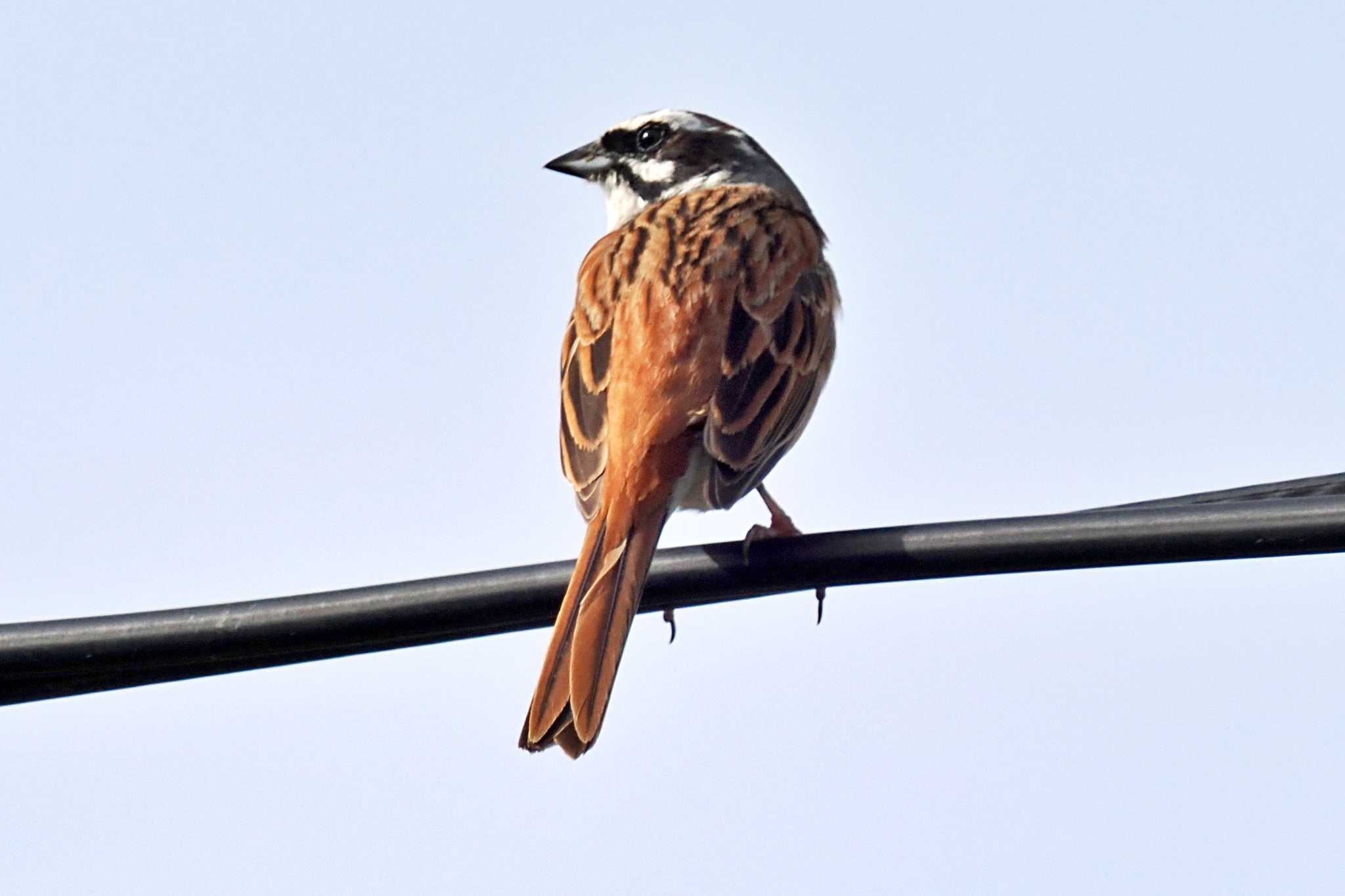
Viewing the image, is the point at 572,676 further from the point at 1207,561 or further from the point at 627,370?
the point at 1207,561

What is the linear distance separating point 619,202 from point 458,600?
4910mm

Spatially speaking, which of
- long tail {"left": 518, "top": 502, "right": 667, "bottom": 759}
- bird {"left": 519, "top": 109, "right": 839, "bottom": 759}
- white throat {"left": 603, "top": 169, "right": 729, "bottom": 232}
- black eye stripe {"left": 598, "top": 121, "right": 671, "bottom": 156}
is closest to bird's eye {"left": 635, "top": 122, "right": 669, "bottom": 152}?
black eye stripe {"left": 598, "top": 121, "right": 671, "bottom": 156}

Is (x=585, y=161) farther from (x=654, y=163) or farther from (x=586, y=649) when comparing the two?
(x=586, y=649)

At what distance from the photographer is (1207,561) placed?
431cm

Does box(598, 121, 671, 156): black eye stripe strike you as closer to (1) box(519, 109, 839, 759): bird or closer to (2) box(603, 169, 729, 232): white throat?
(2) box(603, 169, 729, 232): white throat

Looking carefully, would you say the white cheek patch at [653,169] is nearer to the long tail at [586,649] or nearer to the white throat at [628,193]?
the white throat at [628,193]

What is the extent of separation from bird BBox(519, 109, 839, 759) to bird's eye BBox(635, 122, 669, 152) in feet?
2.31

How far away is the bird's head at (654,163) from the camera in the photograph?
29.7 feet

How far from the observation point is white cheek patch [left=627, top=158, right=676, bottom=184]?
9.09 metres

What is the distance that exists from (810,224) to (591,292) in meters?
1.35

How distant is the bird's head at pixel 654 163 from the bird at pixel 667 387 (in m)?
0.56

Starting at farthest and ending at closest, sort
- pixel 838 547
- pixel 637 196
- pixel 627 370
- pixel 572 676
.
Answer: pixel 637 196
pixel 627 370
pixel 572 676
pixel 838 547

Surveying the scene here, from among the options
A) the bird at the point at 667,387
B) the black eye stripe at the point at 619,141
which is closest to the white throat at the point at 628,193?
the black eye stripe at the point at 619,141

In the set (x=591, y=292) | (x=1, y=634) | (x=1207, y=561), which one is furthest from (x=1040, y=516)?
(x=591, y=292)
